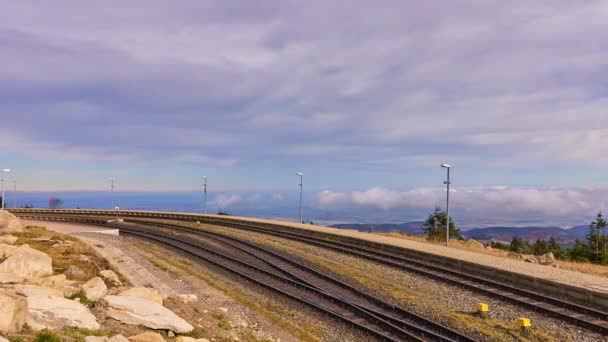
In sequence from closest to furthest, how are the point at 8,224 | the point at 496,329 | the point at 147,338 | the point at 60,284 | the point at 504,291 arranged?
1. the point at 147,338
2. the point at 60,284
3. the point at 496,329
4. the point at 504,291
5. the point at 8,224

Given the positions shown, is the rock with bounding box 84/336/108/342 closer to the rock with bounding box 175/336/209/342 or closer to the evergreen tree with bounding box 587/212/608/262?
the rock with bounding box 175/336/209/342

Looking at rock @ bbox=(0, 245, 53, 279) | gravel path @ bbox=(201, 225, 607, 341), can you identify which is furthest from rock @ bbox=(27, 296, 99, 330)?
gravel path @ bbox=(201, 225, 607, 341)

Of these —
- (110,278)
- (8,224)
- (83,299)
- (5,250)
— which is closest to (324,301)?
(110,278)

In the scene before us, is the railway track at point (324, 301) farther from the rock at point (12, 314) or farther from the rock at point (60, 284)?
the rock at point (12, 314)

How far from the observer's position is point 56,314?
9.67 meters

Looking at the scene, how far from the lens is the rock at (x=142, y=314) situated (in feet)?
35.4

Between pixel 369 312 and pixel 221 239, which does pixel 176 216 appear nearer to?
pixel 221 239

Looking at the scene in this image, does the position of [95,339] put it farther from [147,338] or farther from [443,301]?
[443,301]

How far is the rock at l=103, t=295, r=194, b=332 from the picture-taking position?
10.8 meters

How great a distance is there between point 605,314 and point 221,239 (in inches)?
1140

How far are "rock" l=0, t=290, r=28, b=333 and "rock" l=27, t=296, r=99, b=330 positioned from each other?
367mm

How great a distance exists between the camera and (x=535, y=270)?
24047 mm

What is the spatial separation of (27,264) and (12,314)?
8.39 metres

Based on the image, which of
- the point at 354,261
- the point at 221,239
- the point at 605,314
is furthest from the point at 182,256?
the point at 605,314
